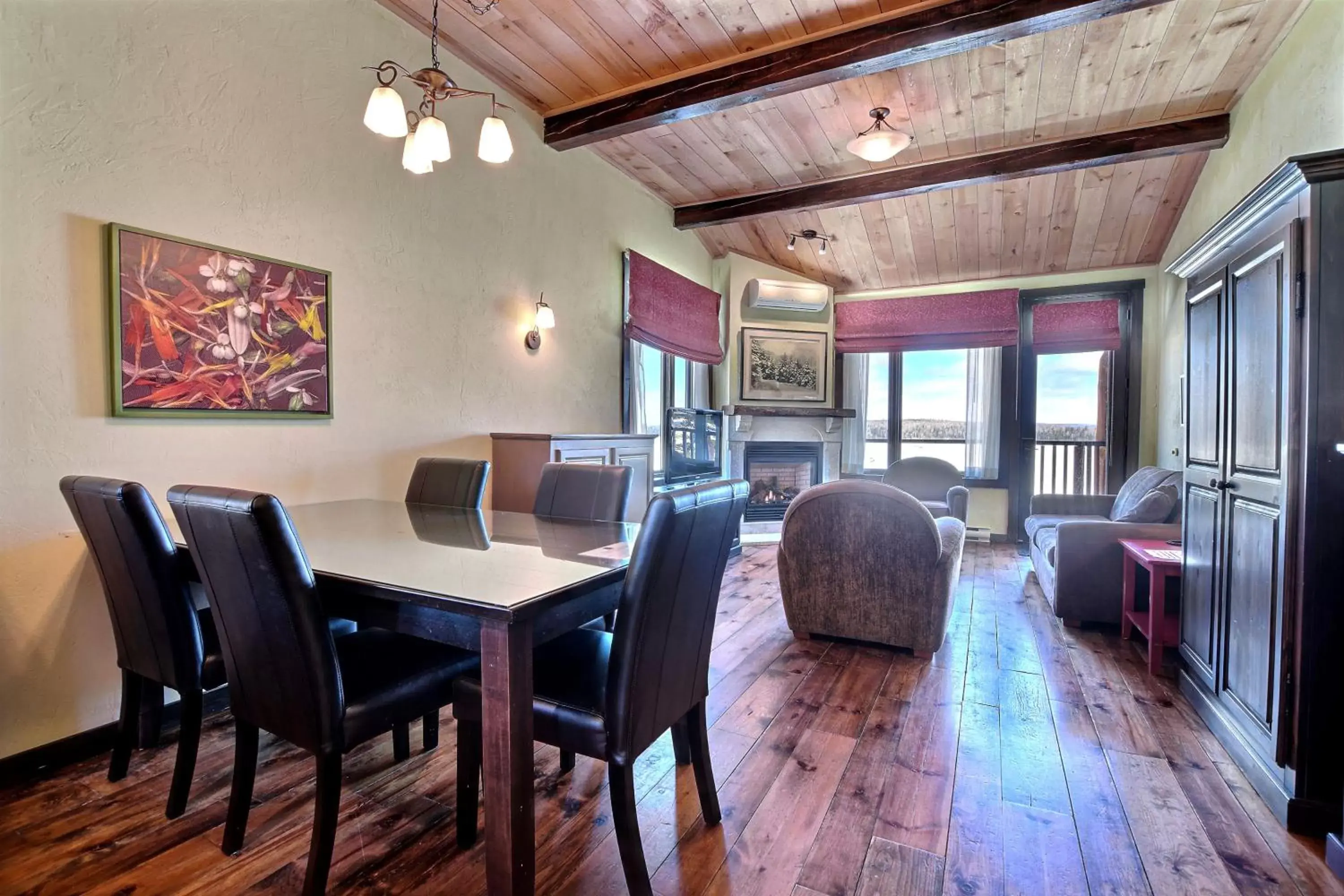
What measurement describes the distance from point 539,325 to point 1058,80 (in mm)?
3235

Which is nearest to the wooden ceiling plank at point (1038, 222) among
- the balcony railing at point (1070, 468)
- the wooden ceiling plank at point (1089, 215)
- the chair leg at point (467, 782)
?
the wooden ceiling plank at point (1089, 215)

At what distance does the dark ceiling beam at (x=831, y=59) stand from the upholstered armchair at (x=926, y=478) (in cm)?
354

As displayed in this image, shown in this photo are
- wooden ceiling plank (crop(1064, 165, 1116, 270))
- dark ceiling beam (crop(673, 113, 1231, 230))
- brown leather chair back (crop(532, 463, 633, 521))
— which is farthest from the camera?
wooden ceiling plank (crop(1064, 165, 1116, 270))

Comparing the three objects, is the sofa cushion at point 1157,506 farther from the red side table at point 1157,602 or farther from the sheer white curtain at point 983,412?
the sheer white curtain at point 983,412

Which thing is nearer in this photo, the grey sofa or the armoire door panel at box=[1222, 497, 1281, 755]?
the armoire door panel at box=[1222, 497, 1281, 755]

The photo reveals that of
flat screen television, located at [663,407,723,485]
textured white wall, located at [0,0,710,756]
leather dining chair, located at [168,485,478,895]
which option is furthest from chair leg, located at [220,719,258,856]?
flat screen television, located at [663,407,723,485]

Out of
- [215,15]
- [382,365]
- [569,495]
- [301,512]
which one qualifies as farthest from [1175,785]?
[215,15]

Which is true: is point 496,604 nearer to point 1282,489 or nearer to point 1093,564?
point 1282,489

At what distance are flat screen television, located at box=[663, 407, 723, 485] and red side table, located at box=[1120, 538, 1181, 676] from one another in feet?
9.83

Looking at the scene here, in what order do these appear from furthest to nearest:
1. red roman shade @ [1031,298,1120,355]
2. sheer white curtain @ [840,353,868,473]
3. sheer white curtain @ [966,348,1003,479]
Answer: sheer white curtain @ [840,353,868,473], sheer white curtain @ [966,348,1003,479], red roman shade @ [1031,298,1120,355]

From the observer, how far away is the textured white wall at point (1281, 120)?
2.71 m

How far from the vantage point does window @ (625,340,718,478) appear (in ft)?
15.8

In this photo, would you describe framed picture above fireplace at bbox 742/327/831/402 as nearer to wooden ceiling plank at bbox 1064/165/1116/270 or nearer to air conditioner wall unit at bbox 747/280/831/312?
air conditioner wall unit at bbox 747/280/831/312

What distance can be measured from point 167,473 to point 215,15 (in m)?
1.69
